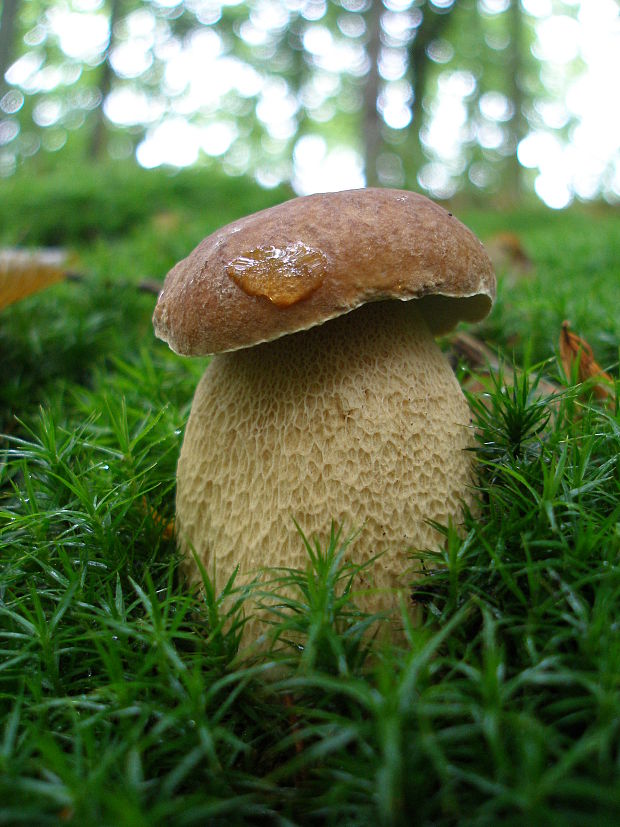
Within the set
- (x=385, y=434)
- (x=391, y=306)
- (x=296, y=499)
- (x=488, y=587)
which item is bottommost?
(x=488, y=587)

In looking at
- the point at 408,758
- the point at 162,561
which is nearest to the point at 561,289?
the point at 162,561

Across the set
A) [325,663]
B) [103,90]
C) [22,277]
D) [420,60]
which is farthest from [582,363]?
[103,90]

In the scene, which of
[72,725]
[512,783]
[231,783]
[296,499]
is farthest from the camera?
[296,499]

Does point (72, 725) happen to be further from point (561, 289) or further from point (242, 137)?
point (242, 137)

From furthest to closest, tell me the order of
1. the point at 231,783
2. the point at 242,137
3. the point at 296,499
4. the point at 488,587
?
the point at 242,137, the point at 296,499, the point at 488,587, the point at 231,783

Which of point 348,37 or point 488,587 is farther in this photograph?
point 348,37

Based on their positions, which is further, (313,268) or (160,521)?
(160,521)

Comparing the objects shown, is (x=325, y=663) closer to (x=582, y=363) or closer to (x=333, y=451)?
(x=333, y=451)

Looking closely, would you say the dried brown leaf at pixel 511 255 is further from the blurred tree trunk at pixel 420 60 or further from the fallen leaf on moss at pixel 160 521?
the blurred tree trunk at pixel 420 60

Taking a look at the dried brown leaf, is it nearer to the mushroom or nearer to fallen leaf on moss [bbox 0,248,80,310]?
the mushroom
